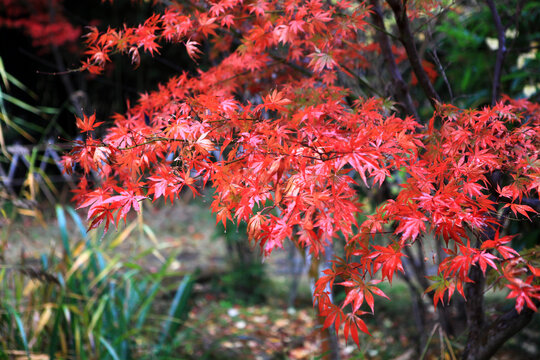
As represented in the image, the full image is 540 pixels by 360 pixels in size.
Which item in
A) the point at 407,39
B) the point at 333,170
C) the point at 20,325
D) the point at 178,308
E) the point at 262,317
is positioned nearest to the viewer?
the point at 333,170

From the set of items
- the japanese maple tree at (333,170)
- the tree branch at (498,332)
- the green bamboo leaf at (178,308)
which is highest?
the japanese maple tree at (333,170)

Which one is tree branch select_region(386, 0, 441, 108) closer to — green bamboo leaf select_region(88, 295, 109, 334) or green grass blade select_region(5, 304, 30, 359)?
green bamboo leaf select_region(88, 295, 109, 334)

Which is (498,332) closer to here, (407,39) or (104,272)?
(407,39)

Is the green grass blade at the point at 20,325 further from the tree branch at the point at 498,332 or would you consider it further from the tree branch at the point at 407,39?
the tree branch at the point at 407,39

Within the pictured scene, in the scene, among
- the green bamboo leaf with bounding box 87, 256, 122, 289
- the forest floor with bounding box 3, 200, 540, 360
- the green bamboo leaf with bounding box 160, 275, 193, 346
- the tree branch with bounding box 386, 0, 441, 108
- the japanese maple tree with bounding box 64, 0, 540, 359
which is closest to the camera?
the japanese maple tree with bounding box 64, 0, 540, 359

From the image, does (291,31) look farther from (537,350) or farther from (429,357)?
(537,350)

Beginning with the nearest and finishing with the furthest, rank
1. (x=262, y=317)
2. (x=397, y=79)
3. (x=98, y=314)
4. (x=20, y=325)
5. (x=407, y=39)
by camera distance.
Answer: (x=407, y=39) < (x=397, y=79) < (x=20, y=325) < (x=98, y=314) < (x=262, y=317)

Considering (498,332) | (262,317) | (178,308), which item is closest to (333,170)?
(498,332)

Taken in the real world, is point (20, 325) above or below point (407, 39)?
below

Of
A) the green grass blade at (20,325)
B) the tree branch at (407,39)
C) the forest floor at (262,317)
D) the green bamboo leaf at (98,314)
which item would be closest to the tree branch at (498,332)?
the forest floor at (262,317)

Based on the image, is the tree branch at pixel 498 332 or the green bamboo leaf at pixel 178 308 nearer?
the tree branch at pixel 498 332

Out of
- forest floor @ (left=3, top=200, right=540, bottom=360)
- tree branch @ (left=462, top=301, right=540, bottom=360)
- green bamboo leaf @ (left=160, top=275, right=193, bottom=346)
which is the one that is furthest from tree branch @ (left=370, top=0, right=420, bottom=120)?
green bamboo leaf @ (left=160, top=275, right=193, bottom=346)

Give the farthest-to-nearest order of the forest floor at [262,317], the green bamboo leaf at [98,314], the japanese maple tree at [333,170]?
the forest floor at [262,317] → the green bamboo leaf at [98,314] → the japanese maple tree at [333,170]

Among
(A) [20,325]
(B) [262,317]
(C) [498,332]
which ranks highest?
(A) [20,325]
